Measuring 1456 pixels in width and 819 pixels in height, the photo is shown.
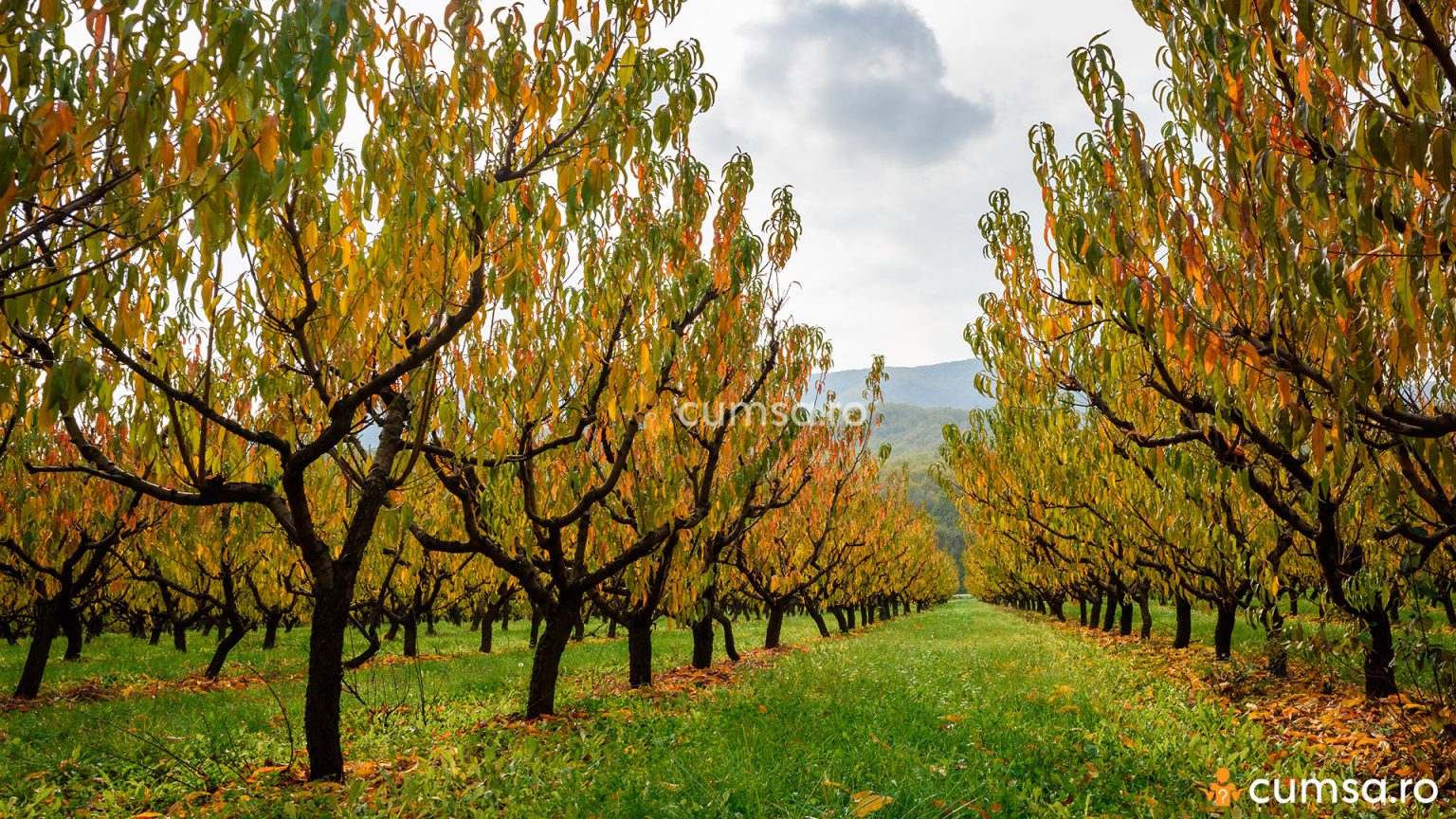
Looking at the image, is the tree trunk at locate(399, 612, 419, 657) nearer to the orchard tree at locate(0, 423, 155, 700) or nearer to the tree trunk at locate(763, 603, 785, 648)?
the orchard tree at locate(0, 423, 155, 700)

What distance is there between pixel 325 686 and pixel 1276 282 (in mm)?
6273

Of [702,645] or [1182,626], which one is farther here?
[1182,626]

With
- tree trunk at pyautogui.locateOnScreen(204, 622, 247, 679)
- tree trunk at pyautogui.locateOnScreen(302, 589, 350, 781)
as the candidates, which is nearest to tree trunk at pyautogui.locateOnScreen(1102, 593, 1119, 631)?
tree trunk at pyautogui.locateOnScreen(302, 589, 350, 781)

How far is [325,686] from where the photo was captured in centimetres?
490

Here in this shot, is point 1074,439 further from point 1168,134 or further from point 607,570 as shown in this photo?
point 607,570

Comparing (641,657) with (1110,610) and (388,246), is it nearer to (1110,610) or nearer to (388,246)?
(388,246)

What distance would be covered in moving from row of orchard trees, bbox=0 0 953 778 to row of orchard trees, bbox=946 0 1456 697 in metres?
2.65

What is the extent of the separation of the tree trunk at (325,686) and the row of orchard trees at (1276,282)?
5.32 m

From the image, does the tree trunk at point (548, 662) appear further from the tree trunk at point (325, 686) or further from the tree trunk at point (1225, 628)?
the tree trunk at point (1225, 628)

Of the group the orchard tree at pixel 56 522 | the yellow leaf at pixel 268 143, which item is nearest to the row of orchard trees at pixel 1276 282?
the yellow leaf at pixel 268 143

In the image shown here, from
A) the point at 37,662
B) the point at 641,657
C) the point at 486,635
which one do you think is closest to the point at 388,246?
the point at 641,657

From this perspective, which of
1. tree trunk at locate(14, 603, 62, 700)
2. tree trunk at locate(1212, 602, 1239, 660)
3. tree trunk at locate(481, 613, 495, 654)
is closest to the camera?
tree trunk at locate(14, 603, 62, 700)

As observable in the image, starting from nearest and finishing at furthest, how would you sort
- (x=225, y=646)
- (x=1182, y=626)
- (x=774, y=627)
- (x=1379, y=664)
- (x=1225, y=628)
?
(x=1379, y=664) < (x=1225, y=628) < (x=225, y=646) < (x=1182, y=626) < (x=774, y=627)

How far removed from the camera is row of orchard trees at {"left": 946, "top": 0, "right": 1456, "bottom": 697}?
2.53 meters
